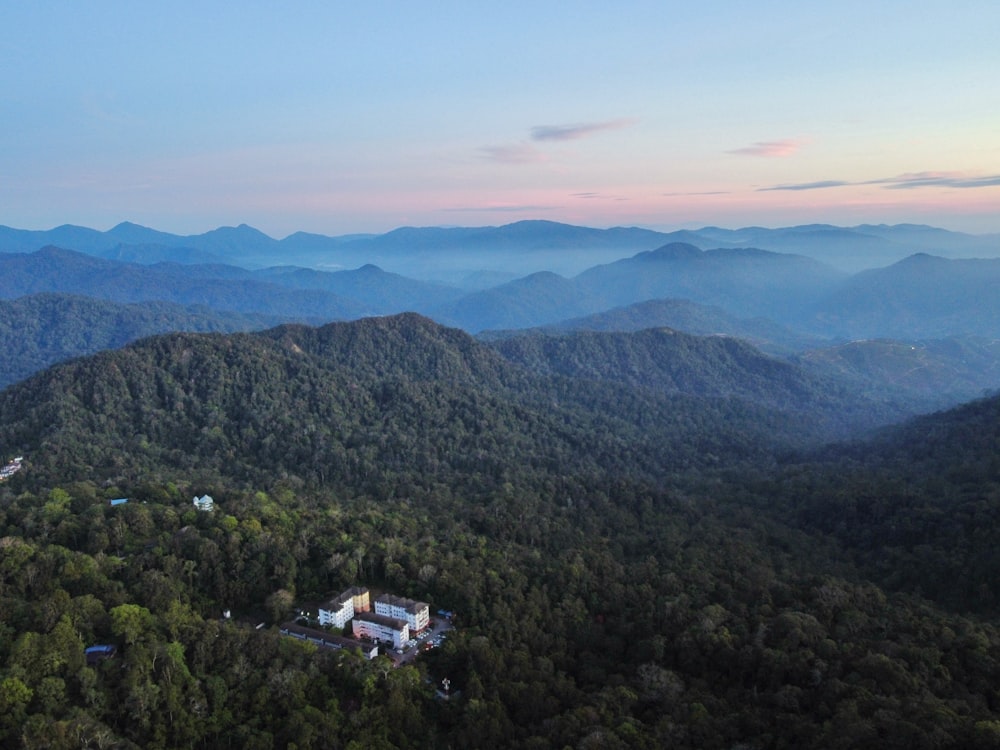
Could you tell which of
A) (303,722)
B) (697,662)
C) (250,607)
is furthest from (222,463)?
(697,662)

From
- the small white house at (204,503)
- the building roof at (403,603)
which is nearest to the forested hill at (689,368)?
the small white house at (204,503)

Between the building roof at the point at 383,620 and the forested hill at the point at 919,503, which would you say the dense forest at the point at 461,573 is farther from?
the building roof at the point at 383,620

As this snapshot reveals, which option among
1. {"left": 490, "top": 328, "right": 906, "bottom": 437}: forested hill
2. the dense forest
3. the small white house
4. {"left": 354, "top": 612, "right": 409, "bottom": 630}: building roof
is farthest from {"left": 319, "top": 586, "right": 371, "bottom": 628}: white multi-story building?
{"left": 490, "top": 328, "right": 906, "bottom": 437}: forested hill

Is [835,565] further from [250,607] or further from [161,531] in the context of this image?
Answer: [161,531]

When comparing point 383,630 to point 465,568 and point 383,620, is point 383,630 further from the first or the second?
point 465,568

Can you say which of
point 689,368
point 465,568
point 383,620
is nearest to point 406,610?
point 383,620

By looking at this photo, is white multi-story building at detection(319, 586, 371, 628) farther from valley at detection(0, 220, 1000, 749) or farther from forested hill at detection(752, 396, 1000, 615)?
forested hill at detection(752, 396, 1000, 615)
